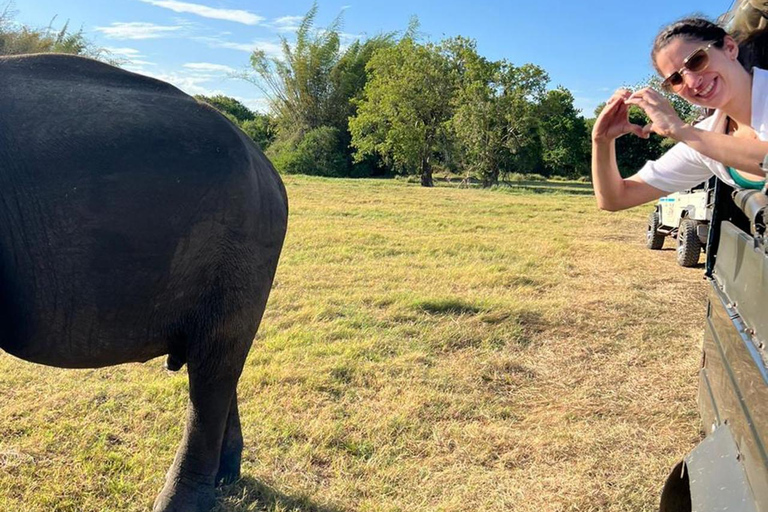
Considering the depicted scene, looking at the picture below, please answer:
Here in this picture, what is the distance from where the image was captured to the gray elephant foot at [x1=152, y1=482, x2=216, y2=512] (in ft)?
7.65

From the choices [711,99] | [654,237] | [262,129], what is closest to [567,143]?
[262,129]

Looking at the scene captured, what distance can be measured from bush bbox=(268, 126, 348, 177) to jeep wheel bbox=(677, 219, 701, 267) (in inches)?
1026

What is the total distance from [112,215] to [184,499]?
114 cm

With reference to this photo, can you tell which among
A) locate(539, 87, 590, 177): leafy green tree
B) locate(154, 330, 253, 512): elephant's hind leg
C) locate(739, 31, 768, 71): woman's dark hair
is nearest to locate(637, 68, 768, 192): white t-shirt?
locate(739, 31, 768, 71): woman's dark hair

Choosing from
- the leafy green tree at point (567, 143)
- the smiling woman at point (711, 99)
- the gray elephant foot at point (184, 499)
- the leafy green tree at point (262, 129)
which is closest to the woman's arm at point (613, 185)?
the smiling woman at point (711, 99)

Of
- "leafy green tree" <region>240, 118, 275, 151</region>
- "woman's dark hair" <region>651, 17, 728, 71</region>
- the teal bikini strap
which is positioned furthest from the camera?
"leafy green tree" <region>240, 118, 275, 151</region>

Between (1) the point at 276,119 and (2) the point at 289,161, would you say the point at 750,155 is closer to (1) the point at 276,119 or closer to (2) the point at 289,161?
(2) the point at 289,161

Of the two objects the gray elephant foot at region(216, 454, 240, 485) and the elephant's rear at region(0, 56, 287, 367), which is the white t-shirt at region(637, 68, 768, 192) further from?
the gray elephant foot at region(216, 454, 240, 485)

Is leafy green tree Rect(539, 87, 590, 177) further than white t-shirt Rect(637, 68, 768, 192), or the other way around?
leafy green tree Rect(539, 87, 590, 177)

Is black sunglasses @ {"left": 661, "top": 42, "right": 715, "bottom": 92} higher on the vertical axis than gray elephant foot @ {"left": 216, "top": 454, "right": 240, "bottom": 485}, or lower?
higher

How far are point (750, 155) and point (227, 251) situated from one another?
1606 millimetres

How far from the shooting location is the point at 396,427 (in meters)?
3.27

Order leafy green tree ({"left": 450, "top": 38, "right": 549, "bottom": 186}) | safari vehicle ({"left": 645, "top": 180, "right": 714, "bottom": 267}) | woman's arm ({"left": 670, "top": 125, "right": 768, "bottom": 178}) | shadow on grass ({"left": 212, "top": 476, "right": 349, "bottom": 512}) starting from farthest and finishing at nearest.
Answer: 1. leafy green tree ({"left": 450, "top": 38, "right": 549, "bottom": 186})
2. safari vehicle ({"left": 645, "top": 180, "right": 714, "bottom": 267})
3. shadow on grass ({"left": 212, "top": 476, "right": 349, "bottom": 512})
4. woman's arm ({"left": 670, "top": 125, "right": 768, "bottom": 178})

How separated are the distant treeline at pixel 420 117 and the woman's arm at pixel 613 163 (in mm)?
14078
